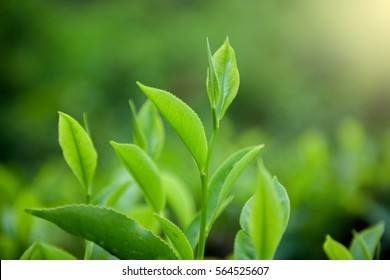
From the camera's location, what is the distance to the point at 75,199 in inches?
34.8

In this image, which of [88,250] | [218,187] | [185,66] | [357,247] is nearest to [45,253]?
[88,250]

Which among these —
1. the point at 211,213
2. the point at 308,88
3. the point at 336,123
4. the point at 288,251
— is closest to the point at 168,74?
the point at 308,88

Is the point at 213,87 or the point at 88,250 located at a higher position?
the point at 213,87

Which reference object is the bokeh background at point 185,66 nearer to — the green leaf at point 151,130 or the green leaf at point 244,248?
the green leaf at point 151,130

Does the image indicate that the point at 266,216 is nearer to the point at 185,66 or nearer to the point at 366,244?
the point at 366,244

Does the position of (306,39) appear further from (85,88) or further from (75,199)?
(75,199)

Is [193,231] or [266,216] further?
[193,231]

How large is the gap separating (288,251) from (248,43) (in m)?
1.58

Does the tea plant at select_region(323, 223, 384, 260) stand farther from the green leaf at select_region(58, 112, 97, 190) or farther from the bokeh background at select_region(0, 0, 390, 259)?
the bokeh background at select_region(0, 0, 390, 259)

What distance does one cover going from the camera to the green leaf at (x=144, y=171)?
49cm

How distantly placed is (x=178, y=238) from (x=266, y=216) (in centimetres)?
8

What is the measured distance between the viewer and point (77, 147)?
49 cm

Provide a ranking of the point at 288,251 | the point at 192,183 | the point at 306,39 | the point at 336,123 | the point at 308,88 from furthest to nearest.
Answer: the point at 306,39, the point at 308,88, the point at 336,123, the point at 192,183, the point at 288,251

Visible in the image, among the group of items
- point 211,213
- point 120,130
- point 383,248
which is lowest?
point 120,130
